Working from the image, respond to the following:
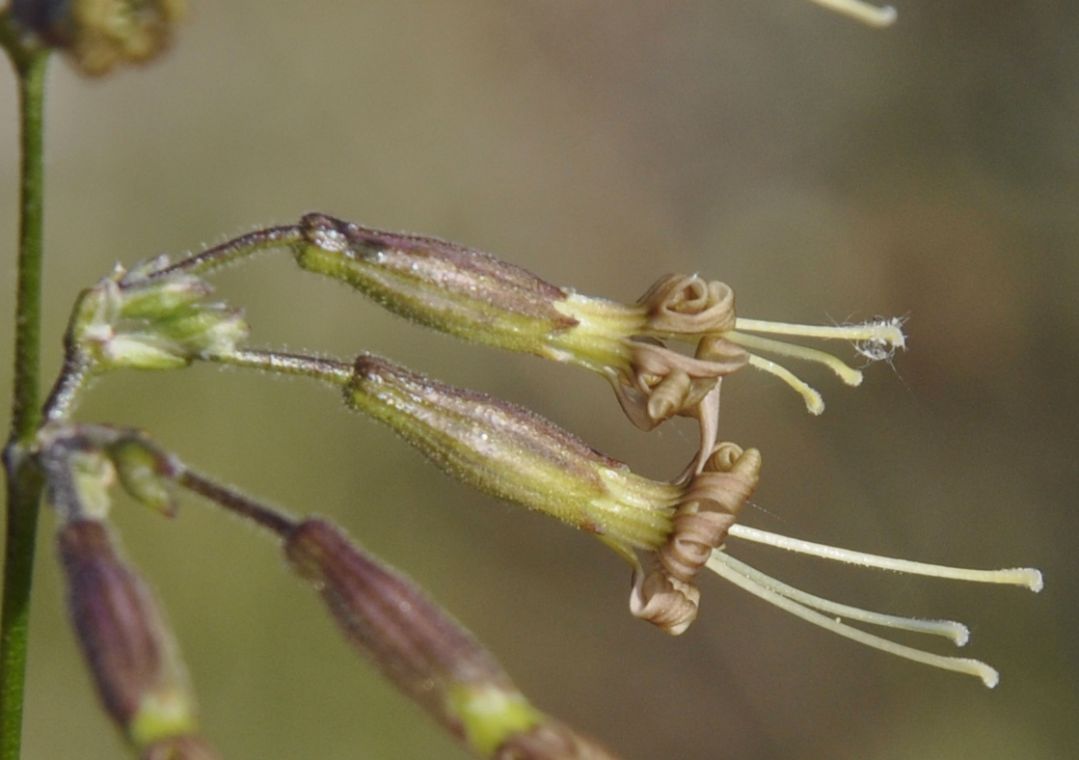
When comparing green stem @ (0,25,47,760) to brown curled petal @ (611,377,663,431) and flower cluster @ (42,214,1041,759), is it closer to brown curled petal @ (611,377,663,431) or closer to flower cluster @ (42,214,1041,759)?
flower cluster @ (42,214,1041,759)

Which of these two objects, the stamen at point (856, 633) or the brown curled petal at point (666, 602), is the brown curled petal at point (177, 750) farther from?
the stamen at point (856, 633)

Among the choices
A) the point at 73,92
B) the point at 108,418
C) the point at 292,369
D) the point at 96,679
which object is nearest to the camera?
the point at 96,679

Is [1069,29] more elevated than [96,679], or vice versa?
[1069,29]

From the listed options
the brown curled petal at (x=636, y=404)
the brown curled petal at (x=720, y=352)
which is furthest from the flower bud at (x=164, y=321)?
the brown curled petal at (x=720, y=352)

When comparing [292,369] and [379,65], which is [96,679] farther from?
[379,65]

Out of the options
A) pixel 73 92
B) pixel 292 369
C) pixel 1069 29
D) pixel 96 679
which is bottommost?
pixel 96 679

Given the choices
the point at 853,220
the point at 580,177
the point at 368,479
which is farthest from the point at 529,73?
the point at 368,479

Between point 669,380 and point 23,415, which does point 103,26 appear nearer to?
point 23,415
